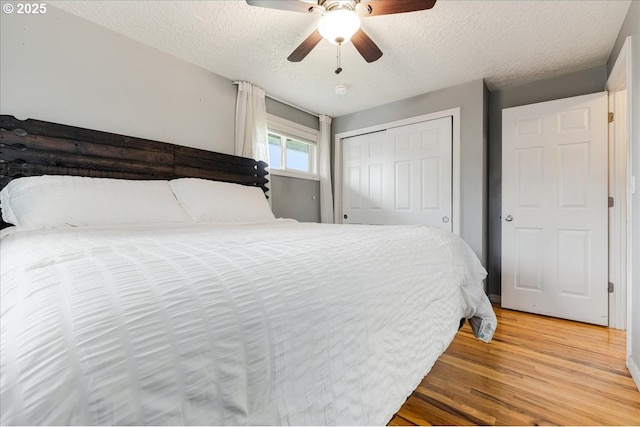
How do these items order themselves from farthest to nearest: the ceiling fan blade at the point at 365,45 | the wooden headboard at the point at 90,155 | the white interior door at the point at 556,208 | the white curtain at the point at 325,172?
the white curtain at the point at 325,172, the white interior door at the point at 556,208, the ceiling fan blade at the point at 365,45, the wooden headboard at the point at 90,155

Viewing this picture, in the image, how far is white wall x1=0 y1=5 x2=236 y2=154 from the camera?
175 cm

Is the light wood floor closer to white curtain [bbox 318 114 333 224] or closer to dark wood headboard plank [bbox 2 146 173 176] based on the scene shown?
white curtain [bbox 318 114 333 224]

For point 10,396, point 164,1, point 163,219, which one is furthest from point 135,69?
point 10,396

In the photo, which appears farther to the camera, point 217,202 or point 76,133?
point 217,202

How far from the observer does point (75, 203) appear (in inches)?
58.0

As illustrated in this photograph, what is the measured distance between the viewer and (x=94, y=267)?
0.55 m

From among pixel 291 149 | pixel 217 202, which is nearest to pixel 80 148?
pixel 217 202

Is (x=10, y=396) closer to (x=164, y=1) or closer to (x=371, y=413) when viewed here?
(x=371, y=413)

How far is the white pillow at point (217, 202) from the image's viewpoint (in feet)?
6.57

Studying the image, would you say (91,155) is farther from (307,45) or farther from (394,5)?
(394,5)

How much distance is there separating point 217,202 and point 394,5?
66.0 inches

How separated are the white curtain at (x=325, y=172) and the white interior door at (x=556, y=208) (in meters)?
2.00

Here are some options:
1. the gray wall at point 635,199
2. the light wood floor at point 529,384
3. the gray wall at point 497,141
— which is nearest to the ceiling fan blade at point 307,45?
the gray wall at point 635,199

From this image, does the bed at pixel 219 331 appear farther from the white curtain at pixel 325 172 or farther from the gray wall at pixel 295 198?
the white curtain at pixel 325 172
